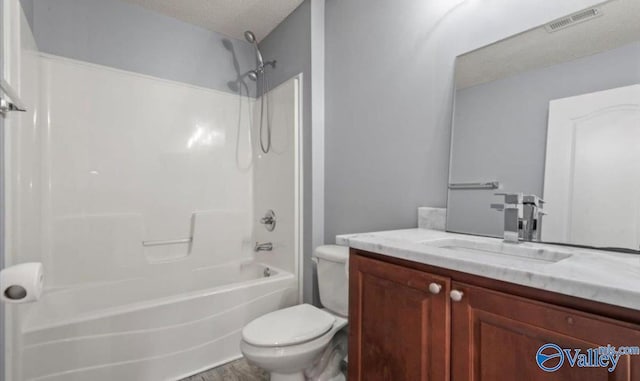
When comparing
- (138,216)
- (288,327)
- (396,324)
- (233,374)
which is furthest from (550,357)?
(138,216)

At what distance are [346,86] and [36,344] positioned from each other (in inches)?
84.4

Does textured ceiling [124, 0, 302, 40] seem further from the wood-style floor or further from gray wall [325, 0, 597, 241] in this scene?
the wood-style floor

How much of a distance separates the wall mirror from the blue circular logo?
55 cm

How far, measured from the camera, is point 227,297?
1.81 meters

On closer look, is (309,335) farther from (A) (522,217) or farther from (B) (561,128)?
(B) (561,128)

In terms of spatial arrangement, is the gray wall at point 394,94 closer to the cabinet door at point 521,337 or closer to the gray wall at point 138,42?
the cabinet door at point 521,337

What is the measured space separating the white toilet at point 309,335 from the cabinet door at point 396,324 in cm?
37

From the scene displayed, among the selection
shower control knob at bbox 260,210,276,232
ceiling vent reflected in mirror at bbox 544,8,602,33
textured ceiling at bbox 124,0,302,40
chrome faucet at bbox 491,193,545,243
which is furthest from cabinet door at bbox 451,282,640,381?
textured ceiling at bbox 124,0,302,40

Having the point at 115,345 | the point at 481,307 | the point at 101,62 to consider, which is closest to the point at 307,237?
the point at 115,345

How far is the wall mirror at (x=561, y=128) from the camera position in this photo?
0.88 metres

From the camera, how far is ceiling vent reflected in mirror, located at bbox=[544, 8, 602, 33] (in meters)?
0.95

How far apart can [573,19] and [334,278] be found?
1525 mm

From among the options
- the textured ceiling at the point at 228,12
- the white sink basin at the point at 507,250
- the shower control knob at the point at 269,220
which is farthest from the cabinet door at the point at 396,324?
the textured ceiling at the point at 228,12

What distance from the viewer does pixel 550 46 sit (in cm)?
103
